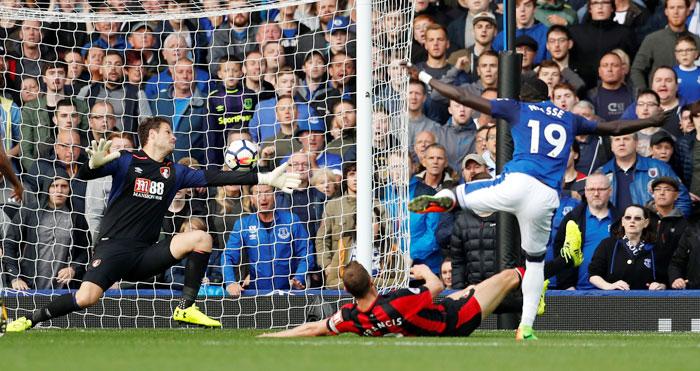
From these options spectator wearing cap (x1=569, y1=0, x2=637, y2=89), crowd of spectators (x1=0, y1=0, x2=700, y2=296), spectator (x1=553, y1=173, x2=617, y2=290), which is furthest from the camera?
spectator wearing cap (x1=569, y1=0, x2=637, y2=89)

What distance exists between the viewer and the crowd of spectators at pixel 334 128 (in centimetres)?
1343

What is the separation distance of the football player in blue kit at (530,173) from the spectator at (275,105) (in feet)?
16.2

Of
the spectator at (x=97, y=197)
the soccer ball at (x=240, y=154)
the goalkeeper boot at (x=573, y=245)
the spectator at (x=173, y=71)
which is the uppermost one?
the spectator at (x=173, y=71)

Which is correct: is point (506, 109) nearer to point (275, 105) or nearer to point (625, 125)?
point (625, 125)

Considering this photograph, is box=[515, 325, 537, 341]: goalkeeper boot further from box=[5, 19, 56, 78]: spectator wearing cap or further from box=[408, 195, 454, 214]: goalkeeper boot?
box=[5, 19, 56, 78]: spectator wearing cap

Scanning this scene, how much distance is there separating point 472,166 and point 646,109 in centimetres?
197

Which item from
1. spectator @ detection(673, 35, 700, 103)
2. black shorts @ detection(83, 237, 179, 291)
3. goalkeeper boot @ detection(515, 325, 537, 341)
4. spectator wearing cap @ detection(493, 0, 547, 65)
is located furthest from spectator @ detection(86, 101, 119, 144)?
goalkeeper boot @ detection(515, 325, 537, 341)

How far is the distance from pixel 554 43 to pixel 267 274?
13.6 ft

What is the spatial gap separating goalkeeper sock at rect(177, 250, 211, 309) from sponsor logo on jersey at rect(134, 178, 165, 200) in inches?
25.0

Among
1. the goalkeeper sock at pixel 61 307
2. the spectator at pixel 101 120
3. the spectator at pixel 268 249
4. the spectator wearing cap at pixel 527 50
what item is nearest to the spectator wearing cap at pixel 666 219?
the spectator wearing cap at pixel 527 50

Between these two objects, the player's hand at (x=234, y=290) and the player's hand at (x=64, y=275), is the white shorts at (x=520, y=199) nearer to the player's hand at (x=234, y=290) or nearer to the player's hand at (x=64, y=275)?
the player's hand at (x=234, y=290)

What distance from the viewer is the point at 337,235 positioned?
1383 cm

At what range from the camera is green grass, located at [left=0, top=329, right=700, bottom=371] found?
7.03 meters

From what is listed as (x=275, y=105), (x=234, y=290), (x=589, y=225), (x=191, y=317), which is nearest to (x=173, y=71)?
(x=275, y=105)
